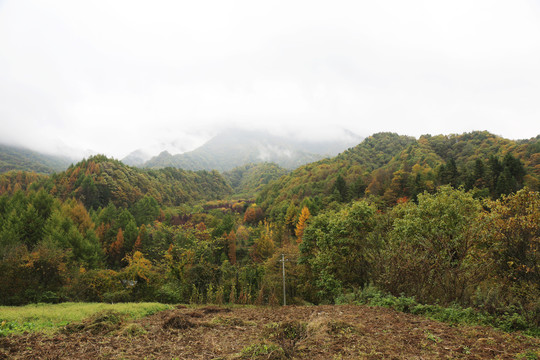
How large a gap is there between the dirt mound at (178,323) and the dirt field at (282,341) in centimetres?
4

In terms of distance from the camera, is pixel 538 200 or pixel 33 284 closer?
pixel 538 200

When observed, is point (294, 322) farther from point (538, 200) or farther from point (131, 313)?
point (538, 200)

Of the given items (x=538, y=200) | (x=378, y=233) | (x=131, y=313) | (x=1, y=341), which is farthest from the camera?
(x=378, y=233)

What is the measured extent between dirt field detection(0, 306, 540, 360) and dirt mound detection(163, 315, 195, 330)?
0.04 metres

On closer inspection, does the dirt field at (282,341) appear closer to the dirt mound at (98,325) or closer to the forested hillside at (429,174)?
the dirt mound at (98,325)

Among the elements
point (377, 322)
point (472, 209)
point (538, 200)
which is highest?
point (538, 200)

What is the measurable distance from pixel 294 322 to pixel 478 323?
592 centimetres

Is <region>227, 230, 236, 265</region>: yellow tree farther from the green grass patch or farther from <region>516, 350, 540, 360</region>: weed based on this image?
<region>516, 350, 540, 360</region>: weed

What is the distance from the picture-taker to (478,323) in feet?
25.6

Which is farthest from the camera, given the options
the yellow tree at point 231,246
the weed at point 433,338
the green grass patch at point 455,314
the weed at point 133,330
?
the yellow tree at point 231,246

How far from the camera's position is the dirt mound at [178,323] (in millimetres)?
8766

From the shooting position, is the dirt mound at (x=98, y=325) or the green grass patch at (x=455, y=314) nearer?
the green grass patch at (x=455, y=314)

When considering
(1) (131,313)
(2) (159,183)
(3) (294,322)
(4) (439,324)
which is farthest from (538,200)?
(2) (159,183)

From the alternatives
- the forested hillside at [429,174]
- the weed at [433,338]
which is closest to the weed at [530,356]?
the weed at [433,338]
